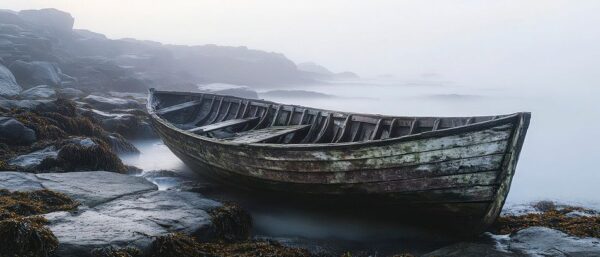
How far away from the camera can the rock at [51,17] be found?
61.9m

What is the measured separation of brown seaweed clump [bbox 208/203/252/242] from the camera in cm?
682

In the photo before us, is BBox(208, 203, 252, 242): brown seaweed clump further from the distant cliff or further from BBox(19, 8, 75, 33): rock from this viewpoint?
BBox(19, 8, 75, 33): rock

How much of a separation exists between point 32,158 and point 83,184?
114 inches

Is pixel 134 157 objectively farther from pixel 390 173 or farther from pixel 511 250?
pixel 511 250

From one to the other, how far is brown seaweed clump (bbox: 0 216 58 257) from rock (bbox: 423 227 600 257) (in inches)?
205

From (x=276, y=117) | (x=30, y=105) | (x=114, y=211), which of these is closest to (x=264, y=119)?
(x=276, y=117)

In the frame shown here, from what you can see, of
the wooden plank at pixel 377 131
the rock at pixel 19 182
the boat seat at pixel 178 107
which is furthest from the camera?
the boat seat at pixel 178 107

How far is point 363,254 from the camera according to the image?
647cm

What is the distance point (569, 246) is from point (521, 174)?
1152cm

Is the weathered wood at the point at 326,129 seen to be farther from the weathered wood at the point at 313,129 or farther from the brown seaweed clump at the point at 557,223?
the brown seaweed clump at the point at 557,223

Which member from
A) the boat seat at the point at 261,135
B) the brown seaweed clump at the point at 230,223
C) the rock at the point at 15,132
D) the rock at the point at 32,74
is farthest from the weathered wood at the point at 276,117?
the rock at the point at 32,74

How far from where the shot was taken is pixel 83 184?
787 cm

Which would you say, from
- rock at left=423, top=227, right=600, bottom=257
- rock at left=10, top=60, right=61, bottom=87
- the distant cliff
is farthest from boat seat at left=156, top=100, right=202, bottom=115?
rock at left=10, top=60, right=61, bottom=87

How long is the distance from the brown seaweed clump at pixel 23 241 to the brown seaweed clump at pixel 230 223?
8.69 ft
